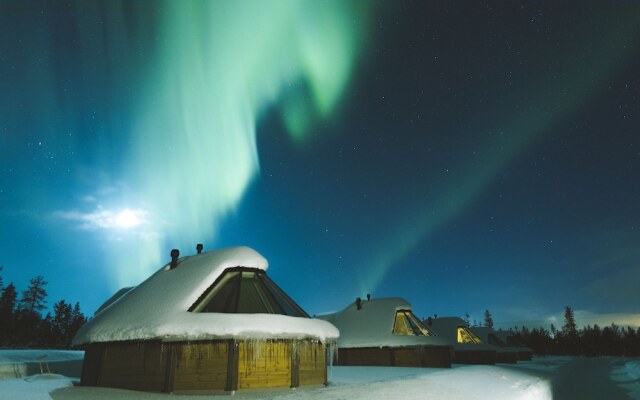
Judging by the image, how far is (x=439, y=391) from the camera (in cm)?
1140

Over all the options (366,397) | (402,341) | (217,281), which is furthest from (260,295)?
(402,341)

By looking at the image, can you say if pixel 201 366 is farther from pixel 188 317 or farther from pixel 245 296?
pixel 245 296

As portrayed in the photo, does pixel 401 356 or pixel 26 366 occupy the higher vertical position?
pixel 401 356

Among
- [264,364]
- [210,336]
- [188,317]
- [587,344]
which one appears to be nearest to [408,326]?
[264,364]

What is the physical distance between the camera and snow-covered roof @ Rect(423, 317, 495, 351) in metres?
39.5

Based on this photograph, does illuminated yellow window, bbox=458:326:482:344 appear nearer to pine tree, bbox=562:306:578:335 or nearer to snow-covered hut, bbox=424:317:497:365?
snow-covered hut, bbox=424:317:497:365

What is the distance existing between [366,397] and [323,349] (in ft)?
19.5

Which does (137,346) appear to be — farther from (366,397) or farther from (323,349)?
(366,397)

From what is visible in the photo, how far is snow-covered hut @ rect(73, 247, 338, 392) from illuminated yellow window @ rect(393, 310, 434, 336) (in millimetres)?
15039

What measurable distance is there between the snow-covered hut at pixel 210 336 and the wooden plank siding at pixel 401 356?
13.5m

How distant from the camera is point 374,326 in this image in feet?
96.0

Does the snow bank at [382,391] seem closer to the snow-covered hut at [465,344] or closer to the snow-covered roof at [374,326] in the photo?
the snow-covered roof at [374,326]

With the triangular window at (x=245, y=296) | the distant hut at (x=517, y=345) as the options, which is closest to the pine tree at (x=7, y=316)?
the triangular window at (x=245, y=296)

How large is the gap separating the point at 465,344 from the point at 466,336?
2.07 m
